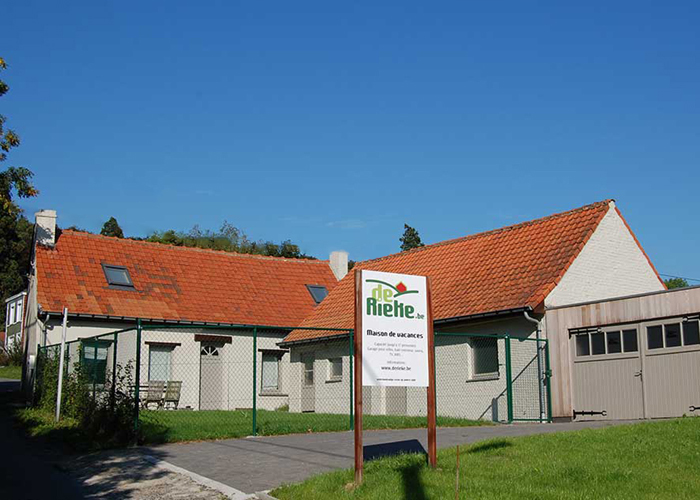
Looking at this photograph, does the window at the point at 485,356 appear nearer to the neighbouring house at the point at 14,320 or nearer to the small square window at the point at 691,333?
the small square window at the point at 691,333

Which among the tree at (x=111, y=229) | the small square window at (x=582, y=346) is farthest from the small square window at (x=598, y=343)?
the tree at (x=111, y=229)

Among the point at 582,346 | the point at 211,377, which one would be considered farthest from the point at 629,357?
the point at 211,377

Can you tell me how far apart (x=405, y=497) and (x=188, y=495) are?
2806 mm

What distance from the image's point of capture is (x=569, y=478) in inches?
349

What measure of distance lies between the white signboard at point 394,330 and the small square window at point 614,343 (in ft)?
33.0

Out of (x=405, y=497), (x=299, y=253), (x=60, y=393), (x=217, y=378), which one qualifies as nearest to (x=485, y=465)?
(x=405, y=497)

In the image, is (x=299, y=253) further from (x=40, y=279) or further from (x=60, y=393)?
(x=60, y=393)

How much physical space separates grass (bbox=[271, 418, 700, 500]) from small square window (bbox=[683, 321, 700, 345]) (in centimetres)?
637

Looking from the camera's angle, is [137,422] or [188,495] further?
[137,422]

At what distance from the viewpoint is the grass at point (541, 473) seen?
8336mm

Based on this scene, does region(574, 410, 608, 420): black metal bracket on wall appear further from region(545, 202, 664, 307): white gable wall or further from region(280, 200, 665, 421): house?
region(545, 202, 664, 307): white gable wall

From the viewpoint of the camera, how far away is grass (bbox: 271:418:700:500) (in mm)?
8336

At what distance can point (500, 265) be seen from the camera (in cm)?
2352

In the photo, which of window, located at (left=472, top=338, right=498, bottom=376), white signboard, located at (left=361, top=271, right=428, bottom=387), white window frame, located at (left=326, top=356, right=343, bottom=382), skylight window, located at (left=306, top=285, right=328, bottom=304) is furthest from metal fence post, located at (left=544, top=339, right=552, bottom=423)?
skylight window, located at (left=306, top=285, right=328, bottom=304)
